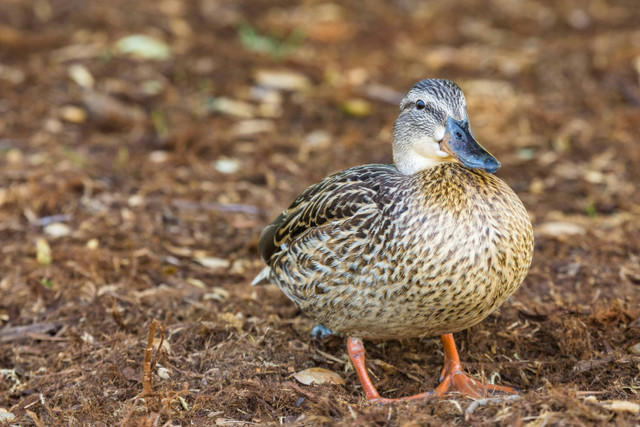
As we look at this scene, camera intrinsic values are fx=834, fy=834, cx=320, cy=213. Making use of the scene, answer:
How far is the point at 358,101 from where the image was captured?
25.8 ft

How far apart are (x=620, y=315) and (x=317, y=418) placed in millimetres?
1775

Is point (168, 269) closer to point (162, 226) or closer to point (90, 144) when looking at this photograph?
point (162, 226)

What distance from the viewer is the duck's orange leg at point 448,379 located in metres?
3.88

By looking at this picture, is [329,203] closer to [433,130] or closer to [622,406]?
[433,130]

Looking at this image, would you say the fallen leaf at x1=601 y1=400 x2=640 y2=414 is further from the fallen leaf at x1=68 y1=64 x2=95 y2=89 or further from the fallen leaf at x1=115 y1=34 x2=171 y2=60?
the fallen leaf at x1=115 y1=34 x2=171 y2=60

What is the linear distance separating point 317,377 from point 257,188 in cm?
274

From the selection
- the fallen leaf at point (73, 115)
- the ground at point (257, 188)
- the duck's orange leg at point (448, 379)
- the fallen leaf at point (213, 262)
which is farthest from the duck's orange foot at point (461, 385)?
the fallen leaf at point (73, 115)

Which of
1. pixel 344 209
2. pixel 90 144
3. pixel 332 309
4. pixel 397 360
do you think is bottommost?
pixel 90 144

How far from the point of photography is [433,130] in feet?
12.9

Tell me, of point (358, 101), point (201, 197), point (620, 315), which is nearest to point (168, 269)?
point (201, 197)

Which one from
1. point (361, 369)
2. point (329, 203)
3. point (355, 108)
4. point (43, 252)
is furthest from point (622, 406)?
point (355, 108)

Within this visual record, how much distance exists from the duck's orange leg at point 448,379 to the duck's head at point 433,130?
0.89 m

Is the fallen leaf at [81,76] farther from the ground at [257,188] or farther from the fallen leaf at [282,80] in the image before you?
the fallen leaf at [282,80]

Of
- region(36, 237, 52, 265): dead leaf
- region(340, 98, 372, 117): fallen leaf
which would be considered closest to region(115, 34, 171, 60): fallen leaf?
region(340, 98, 372, 117): fallen leaf
